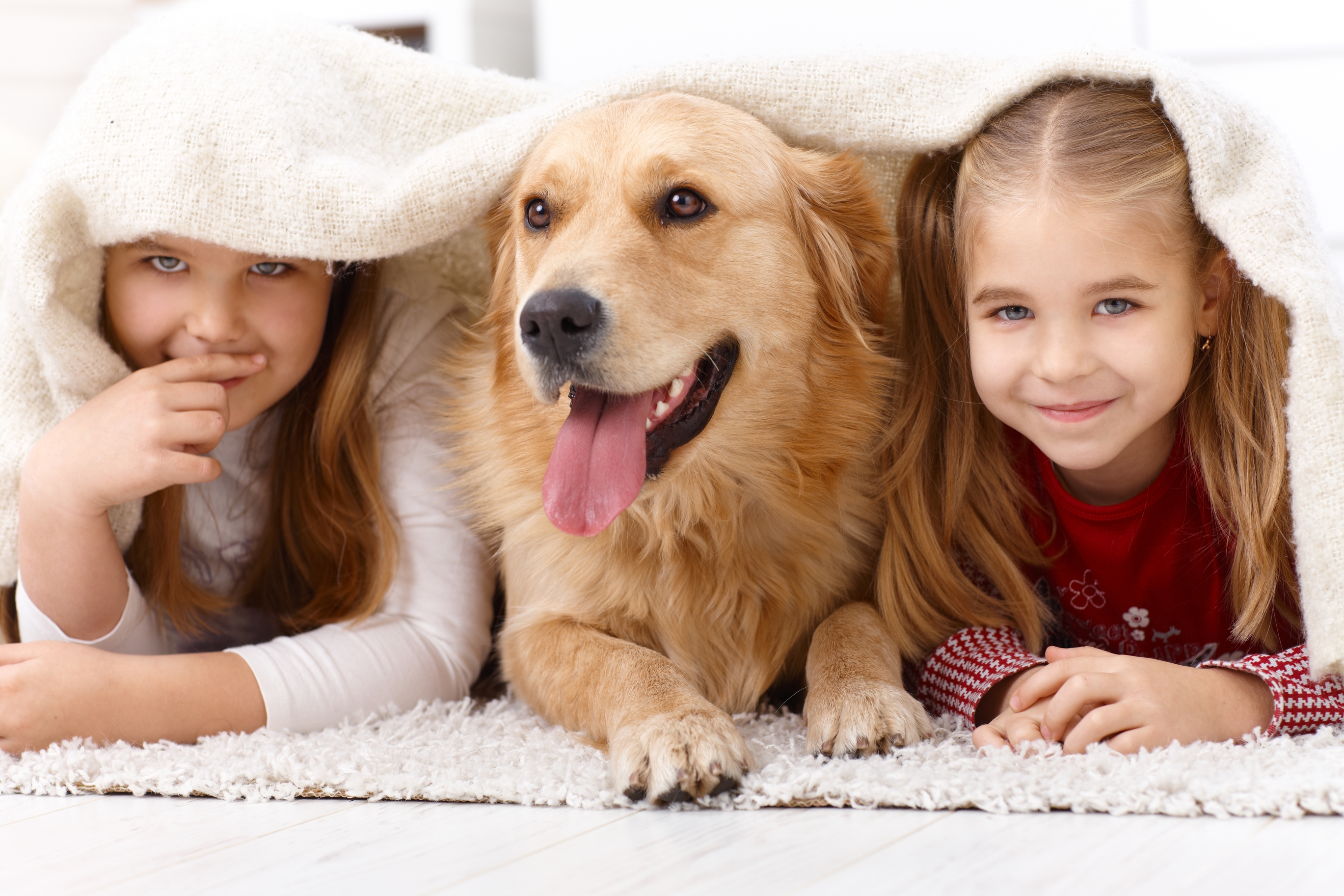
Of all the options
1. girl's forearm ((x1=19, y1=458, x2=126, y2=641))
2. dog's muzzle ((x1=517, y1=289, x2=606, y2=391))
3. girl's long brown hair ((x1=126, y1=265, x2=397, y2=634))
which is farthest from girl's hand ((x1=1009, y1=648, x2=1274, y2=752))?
girl's forearm ((x1=19, y1=458, x2=126, y2=641))

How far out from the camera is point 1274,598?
5.65 ft

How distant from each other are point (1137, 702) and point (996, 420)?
58 cm

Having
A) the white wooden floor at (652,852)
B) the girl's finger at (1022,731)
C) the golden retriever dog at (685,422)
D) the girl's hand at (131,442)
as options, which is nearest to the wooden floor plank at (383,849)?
the white wooden floor at (652,852)

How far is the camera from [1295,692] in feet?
4.99

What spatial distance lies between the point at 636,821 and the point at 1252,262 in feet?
3.47

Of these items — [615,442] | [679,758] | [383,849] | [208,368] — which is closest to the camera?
[383,849]

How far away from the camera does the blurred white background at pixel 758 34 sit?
3459 mm

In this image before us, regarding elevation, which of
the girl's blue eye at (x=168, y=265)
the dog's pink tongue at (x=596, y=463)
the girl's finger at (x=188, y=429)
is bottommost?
the dog's pink tongue at (x=596, y=463)

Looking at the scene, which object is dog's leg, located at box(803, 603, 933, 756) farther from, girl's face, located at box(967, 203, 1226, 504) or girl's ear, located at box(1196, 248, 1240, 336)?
girl's ear, located at box(1196, 248, 1240, 336)

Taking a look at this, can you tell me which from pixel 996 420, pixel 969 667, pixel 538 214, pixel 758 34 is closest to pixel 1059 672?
pixel 969 667

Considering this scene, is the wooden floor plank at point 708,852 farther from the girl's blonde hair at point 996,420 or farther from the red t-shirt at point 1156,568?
the red t-shirt at point 1156,568

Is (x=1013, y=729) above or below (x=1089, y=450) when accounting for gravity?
below

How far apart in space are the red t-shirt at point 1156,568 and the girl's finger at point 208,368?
1294 mm

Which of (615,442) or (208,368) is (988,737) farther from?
(208,368)
